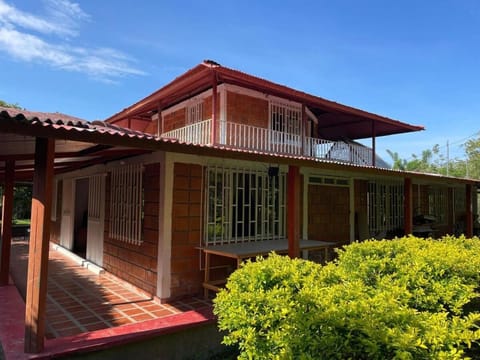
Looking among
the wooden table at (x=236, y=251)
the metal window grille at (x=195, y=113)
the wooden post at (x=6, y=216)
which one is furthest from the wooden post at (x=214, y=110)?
the wooden post at (x=6, y=216)

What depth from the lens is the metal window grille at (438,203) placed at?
13.3 m

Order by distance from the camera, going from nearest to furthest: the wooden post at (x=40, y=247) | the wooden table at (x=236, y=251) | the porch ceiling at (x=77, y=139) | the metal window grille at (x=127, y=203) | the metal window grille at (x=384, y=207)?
the porch ceiling at (x=77, y=139)
the wooden post at (x=40, y=247)
the wooden table at (x=236, y=251)
the metal window grille at (x=127, y=203)
the metal window grille at (x=384, y=207)

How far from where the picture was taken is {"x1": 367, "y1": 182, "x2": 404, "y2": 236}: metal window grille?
1074 centimetres

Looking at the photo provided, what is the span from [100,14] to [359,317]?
10.2 m

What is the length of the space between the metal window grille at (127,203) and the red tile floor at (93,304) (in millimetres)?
980

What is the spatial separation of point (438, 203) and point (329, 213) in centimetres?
743

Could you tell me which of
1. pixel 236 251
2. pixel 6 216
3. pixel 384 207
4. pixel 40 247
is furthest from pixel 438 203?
pixel 6 216

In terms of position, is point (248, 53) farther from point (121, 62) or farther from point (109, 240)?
point (109, 240)

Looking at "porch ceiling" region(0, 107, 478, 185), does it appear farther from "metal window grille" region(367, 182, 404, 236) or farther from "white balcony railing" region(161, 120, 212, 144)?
"metal window grille" region(367, 182, 404, 236)

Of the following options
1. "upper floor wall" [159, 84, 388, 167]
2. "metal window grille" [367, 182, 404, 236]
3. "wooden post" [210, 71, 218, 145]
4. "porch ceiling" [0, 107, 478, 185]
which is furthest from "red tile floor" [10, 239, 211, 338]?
"metal window grille" [367, 182, 404, 236]

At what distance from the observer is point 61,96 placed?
23328 mm

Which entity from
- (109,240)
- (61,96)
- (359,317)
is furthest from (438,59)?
(61,96)

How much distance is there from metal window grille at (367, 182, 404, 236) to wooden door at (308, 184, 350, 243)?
141 cm

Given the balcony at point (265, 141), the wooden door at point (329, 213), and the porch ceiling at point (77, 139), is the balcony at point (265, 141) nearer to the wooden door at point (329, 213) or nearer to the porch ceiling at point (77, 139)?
the wooden door at point (329, 213)
